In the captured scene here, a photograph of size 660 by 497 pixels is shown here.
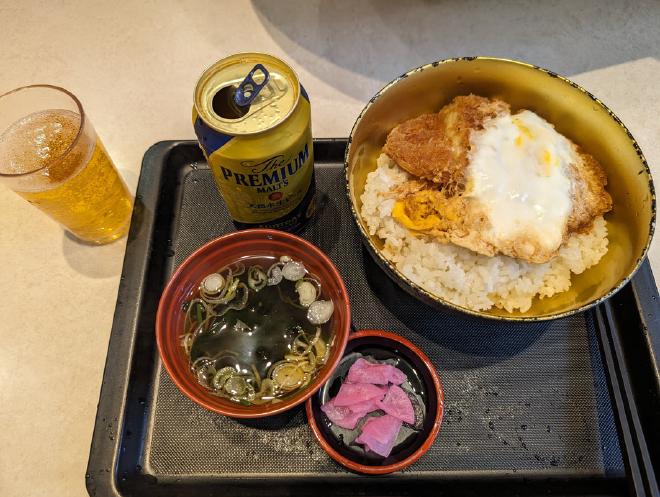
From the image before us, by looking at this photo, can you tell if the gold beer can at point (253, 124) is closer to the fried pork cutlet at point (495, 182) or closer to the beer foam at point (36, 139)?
the fried pork cutlet at point (495, 182)

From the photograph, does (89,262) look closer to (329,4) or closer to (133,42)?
(133,42)

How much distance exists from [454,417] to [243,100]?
3.26ft

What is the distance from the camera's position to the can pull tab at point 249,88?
113 cm

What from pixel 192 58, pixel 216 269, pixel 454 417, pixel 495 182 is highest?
pixel 495 182

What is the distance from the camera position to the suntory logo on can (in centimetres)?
116

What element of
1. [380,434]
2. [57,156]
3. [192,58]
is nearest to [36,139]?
[57,156]

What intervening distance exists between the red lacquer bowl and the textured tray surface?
0.58ft

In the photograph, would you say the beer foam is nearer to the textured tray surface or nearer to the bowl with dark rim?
the textured tray surface

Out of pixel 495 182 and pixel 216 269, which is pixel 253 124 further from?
pixel 495 182

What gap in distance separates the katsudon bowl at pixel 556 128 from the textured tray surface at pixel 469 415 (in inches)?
4.7

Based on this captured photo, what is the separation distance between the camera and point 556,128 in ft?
4.96

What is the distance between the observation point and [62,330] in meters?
1.51

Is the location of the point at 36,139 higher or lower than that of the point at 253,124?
lower

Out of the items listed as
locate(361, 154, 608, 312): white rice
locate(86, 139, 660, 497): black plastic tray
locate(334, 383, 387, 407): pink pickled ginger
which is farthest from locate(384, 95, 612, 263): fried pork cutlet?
locate(334, 383, 387, 407): pink pickled ginger
